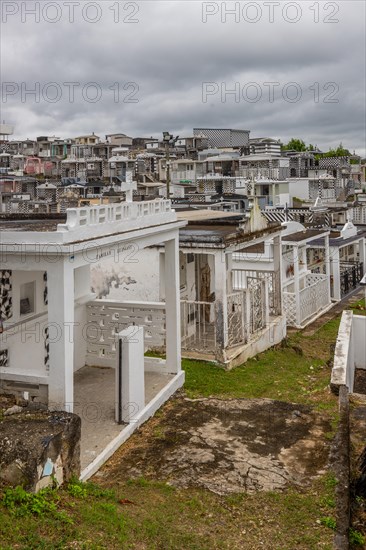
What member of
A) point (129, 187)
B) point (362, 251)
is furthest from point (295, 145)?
point (129, 187)

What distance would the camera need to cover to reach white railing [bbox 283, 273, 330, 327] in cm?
1778

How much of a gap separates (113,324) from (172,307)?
1.20 meters

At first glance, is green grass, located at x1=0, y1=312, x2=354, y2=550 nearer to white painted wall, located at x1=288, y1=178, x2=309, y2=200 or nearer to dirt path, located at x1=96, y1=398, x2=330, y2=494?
dirt path, located at x1=96, y1=398, x2=330, y2=494

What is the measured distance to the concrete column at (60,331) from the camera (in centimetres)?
651

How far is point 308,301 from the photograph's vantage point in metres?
18.9

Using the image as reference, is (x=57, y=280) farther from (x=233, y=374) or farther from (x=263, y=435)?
(x=233, y=374)

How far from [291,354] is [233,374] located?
10.2ft

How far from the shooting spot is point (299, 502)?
19.6 feet

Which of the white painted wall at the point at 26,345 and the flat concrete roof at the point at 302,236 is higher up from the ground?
the flat concrete roof at the point at 302,236

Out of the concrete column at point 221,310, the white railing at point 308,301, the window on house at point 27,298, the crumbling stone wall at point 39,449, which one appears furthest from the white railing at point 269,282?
the crumbling stone wall at point 39,449

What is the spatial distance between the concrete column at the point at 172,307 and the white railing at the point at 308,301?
8510 mm

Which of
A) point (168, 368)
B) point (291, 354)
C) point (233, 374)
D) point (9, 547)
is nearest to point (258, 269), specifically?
point (291, 354)

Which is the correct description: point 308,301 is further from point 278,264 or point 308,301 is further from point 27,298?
point 27,298

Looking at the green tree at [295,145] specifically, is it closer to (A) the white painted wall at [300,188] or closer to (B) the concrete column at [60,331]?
(A) the white painted wall at [300,188]
